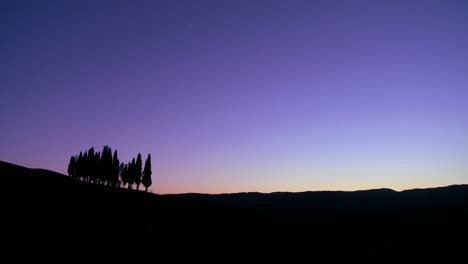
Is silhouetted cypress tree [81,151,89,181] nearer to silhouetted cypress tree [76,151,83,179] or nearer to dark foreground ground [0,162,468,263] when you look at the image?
silhouetted cypress tree [76,151,83,179]

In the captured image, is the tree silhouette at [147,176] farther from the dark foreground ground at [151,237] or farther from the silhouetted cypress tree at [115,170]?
the dark foreground ground at [151,237]

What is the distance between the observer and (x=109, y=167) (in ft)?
282

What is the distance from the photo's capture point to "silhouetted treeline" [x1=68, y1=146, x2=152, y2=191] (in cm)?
8581

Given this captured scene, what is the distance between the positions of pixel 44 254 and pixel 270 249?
18806mm

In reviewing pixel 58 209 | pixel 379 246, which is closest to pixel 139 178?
pixel 58 209

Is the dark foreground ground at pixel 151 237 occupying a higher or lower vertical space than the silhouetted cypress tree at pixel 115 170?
lower

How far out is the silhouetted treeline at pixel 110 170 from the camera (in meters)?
85.8

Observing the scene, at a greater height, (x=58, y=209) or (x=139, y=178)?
(x=139, y=178)

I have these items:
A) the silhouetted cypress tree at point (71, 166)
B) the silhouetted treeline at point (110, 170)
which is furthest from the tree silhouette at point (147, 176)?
the silhouetted cypress tree at point (71, 166)

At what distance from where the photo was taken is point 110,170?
3391 inches

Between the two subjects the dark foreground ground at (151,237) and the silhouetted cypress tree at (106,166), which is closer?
the dark foreground ground at (151,237)

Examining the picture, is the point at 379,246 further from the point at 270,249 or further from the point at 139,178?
the point at 139,178

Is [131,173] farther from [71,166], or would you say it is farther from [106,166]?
[71,166]

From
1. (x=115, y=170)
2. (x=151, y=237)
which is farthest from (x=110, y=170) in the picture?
(x=151, y=237)
